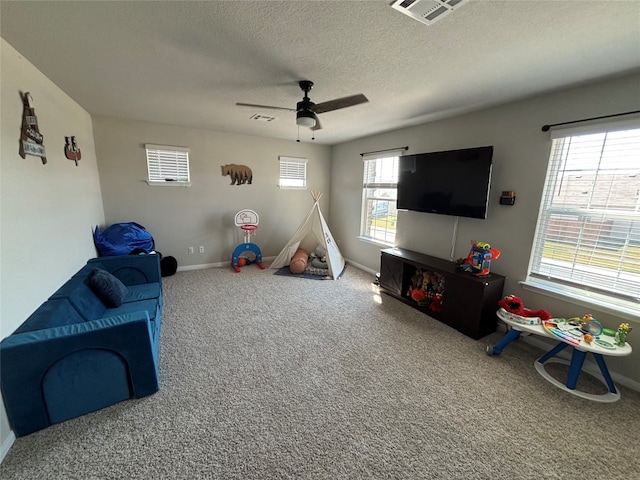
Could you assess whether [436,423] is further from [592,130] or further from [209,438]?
[592,130]

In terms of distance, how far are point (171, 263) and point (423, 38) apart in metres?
4.42

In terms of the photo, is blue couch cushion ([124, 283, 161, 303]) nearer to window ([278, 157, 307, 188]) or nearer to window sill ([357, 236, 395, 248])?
window ([278, 157, 307, 188])

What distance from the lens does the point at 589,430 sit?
1675 mm

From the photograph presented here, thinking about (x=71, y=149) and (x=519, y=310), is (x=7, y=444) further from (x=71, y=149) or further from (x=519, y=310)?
(x=519, y=310)

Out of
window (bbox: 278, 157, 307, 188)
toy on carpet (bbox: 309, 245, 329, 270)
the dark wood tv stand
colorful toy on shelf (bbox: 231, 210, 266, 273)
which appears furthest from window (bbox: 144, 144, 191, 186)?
the dark wood tv stand

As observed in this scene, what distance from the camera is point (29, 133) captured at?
189 cm

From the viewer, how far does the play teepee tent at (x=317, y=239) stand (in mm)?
4426

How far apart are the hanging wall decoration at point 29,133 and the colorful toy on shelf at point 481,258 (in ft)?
13.2

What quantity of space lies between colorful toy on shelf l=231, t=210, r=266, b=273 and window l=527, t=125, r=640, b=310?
4.05 m

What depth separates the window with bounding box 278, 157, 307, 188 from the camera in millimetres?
5168

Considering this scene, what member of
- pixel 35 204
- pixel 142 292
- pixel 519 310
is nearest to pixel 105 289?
pixel 142 292

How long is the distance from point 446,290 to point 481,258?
1.68 feet

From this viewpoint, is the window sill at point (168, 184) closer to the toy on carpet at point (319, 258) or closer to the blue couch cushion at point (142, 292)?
the blue couch cushion at point (142, 292)

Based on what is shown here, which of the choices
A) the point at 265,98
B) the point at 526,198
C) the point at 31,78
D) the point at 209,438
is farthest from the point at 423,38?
the point at 31,78
